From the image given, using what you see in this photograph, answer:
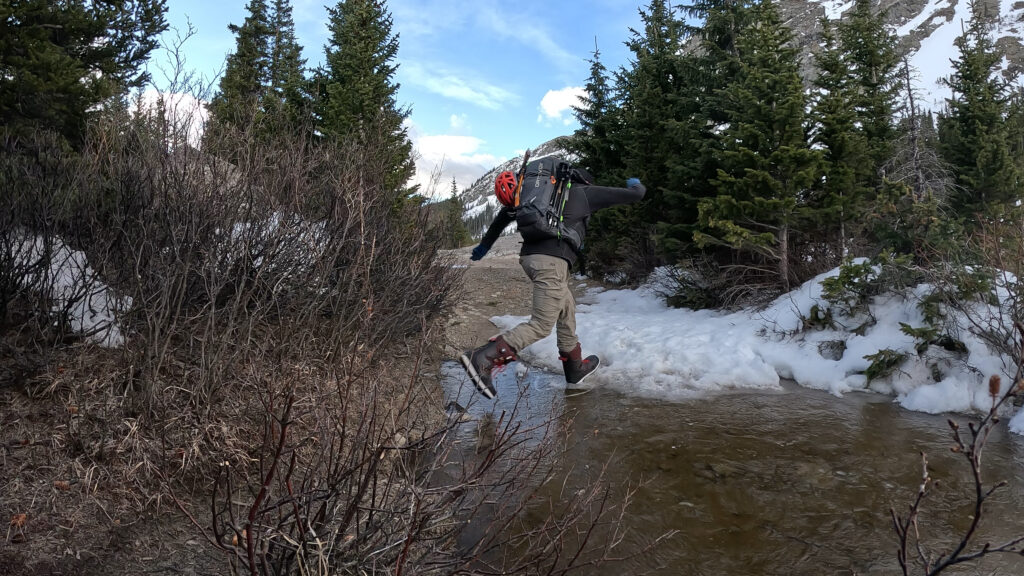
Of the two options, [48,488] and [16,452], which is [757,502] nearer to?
[48,488]

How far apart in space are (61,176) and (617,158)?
15227 mm

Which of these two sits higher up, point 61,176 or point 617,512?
point 61,176

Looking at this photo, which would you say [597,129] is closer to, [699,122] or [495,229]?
[699,122]

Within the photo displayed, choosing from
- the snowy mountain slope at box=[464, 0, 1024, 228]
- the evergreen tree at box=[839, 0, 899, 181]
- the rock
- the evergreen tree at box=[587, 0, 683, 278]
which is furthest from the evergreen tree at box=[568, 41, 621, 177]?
the snowy mountain slope at box=[464, 0, 1024, 228]

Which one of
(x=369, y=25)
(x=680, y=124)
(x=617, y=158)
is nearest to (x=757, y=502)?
(x=680, y=124)

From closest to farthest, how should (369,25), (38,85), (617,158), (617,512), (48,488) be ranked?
(48,488)
(617,512)
(38,85)
(369,25)
(617,158)

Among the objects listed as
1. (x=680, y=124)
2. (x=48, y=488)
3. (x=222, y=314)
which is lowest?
(x=48, y=488)

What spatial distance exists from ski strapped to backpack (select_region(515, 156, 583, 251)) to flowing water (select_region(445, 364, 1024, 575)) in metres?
1.64

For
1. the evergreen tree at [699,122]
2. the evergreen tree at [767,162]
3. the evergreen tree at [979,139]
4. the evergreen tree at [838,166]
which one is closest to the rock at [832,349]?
the evergreen tree at [767,162]

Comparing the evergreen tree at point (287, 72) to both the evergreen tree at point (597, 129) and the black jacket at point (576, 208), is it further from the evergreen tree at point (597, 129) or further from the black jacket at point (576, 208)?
the evergreen tree at point (597, 129)

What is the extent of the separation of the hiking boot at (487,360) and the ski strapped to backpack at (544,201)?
1.06 metres

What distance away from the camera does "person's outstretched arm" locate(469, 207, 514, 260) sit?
206 inches

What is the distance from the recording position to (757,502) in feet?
10.3

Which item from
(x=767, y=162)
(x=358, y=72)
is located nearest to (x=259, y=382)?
(x=767, y=162)
